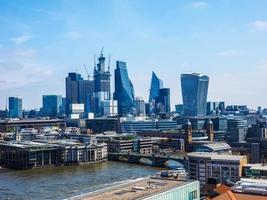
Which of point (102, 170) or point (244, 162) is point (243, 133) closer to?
point (102, 170)

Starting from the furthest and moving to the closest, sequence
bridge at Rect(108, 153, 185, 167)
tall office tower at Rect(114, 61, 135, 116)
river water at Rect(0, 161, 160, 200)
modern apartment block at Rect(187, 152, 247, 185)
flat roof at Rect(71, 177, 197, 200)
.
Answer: tall office tower at Rect(114, 61, 135, 116) → bridge at Rect(108, 153, 185, 167) → modern apartment block at Rect(187, 152, 247, 185) → river water at Rect(0, 161, 160, 200) → flat roof at Rect(71, 177, 197, 200)

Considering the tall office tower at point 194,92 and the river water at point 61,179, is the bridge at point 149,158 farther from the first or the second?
the tall office tower at point 194,92

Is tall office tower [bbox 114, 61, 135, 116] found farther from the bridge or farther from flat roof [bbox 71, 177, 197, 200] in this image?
flat roof [bbox 71, 177, 197, 200]

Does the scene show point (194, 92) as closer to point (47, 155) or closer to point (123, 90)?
point (123, 90)

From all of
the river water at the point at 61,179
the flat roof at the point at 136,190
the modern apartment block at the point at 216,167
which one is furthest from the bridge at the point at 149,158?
the flat roof at the point at 136,190

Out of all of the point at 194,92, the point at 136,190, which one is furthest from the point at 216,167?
the point at 194,92

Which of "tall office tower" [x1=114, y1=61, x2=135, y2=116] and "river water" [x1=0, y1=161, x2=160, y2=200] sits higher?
"tall office tower" [x1=114, y1=61, x2=135, y2=116]

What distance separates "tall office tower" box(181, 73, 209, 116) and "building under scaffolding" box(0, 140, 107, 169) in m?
74.4

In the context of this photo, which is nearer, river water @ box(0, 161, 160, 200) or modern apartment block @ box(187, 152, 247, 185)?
river water @ box(0, 161, 160, 200)

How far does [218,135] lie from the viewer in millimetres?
109312

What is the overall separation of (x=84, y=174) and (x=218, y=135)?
56169mm

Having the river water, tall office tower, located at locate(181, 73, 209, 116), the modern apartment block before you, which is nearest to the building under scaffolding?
the river water

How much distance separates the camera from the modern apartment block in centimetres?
4759


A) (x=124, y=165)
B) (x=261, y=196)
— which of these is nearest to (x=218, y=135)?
(x=124, y=165)
